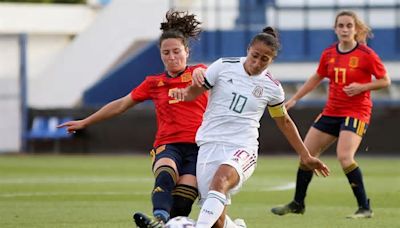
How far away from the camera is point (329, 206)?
13.6 m

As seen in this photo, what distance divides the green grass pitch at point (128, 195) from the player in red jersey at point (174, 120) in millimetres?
1520

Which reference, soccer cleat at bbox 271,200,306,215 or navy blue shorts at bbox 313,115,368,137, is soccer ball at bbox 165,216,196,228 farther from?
navy blue shorts at bbox 313,115,368,137

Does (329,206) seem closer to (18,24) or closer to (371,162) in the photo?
(371,162)

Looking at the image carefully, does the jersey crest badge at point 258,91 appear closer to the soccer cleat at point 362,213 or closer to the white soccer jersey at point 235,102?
the white soccer jersey at point 235,102

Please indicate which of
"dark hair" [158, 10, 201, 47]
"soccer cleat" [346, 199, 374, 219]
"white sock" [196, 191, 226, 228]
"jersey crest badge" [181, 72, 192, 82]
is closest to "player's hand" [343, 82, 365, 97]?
"soccer cleat" [346, 199, 374, 219]

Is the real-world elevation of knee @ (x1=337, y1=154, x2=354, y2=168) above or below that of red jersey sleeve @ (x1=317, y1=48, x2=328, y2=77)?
below

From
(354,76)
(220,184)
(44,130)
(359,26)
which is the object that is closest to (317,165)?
(220,184)

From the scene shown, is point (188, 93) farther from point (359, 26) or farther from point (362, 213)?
point (359, 26)

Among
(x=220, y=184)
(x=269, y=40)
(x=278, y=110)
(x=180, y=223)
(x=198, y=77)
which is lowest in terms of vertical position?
(x=180, y=223)

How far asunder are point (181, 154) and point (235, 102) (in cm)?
78

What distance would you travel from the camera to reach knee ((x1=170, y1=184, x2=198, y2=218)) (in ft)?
30.5

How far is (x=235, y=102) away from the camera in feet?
29.6

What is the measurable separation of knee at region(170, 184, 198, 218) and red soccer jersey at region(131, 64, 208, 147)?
17.2 inches

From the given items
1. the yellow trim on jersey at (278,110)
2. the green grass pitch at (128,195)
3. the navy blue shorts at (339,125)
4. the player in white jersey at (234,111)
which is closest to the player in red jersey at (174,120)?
the player in white jersey at (234,111)
